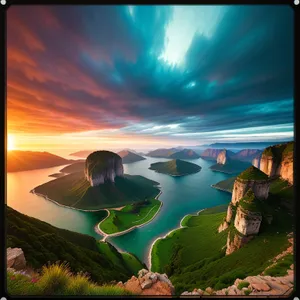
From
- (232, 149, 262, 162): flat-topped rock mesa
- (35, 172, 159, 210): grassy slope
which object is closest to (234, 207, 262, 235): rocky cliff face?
(35, 172, 159, 210): grassy slope

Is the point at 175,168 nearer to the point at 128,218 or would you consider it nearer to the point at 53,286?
the point at 128,218

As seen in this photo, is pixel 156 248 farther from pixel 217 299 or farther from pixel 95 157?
pixel 95 157

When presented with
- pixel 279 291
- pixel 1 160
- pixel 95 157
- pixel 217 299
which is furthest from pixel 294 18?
pixel 95 157

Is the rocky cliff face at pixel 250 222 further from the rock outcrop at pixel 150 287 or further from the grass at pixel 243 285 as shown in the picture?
the rock outcrop at pixel 150 287

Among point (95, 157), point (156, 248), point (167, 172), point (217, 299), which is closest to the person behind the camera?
point (217, 299)

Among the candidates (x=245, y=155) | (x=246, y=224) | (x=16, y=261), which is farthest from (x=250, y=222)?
(x=245, y=155)

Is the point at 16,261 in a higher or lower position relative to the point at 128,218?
higher
